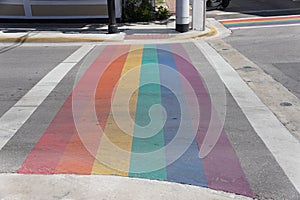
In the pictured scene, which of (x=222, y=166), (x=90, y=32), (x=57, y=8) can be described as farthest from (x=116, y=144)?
(x=57, y=8)

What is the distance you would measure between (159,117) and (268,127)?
159cm

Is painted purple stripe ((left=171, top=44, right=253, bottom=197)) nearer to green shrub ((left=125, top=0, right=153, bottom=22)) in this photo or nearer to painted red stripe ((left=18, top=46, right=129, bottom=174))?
painted red stripe ((left=18, top=46, right=129, bottom=174))

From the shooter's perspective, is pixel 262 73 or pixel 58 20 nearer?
pixel 262 73

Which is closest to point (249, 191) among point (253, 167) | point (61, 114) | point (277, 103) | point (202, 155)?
point (253, 167)

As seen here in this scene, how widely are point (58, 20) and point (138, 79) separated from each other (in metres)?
9.09

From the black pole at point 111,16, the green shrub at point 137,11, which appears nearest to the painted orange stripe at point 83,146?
the black pole at point 111,16

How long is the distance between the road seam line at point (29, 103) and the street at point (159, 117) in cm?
2

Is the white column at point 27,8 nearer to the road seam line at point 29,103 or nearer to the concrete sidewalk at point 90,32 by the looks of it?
the concrete sidewalk at point 90,32

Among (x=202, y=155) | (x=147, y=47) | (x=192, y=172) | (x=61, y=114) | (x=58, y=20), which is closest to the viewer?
(x=192, y=172)

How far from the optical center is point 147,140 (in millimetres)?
4820

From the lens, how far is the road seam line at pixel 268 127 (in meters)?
4.15

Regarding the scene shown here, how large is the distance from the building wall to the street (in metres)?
5.11

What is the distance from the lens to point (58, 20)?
50.0 ft

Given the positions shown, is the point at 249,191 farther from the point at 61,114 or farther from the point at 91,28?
the point at 91,28
